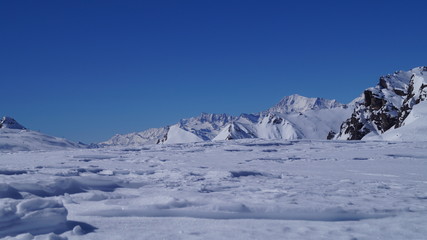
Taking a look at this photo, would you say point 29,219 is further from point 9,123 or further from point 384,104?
point 9,123

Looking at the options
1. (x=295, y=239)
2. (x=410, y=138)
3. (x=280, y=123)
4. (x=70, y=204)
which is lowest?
(x=295, y=239)

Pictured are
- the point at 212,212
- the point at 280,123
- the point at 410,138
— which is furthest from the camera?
the point at 280,123

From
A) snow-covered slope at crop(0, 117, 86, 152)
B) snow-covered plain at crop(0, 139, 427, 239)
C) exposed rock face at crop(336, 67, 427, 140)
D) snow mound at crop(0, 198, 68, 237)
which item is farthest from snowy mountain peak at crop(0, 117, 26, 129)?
snow mound at crop(0, 198, 68, 237)

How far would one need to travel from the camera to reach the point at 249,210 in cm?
485

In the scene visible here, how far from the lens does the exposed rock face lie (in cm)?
5914

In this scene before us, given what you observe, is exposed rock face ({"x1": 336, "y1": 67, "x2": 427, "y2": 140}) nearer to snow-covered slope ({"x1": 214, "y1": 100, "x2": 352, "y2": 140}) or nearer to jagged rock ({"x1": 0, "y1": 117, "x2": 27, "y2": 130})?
jagged rock ({"x1": 0, "y1": 117, "x2": 27, "y2": 130})

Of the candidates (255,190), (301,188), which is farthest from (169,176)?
(301,188)

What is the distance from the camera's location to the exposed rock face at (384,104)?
194 ft

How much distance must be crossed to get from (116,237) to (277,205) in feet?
7.34

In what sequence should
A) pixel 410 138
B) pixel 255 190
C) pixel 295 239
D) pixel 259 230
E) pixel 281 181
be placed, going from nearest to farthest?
pixel 295 239, pixel 259 230, pixel 255 190, pixel 281 181, pixel 410 138

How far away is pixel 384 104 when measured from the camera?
63.8 m

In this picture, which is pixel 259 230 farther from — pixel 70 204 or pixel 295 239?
pixel 70 204

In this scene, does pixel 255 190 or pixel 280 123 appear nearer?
pixel 255 190

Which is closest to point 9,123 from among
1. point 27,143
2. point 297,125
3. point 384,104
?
point 27,143
